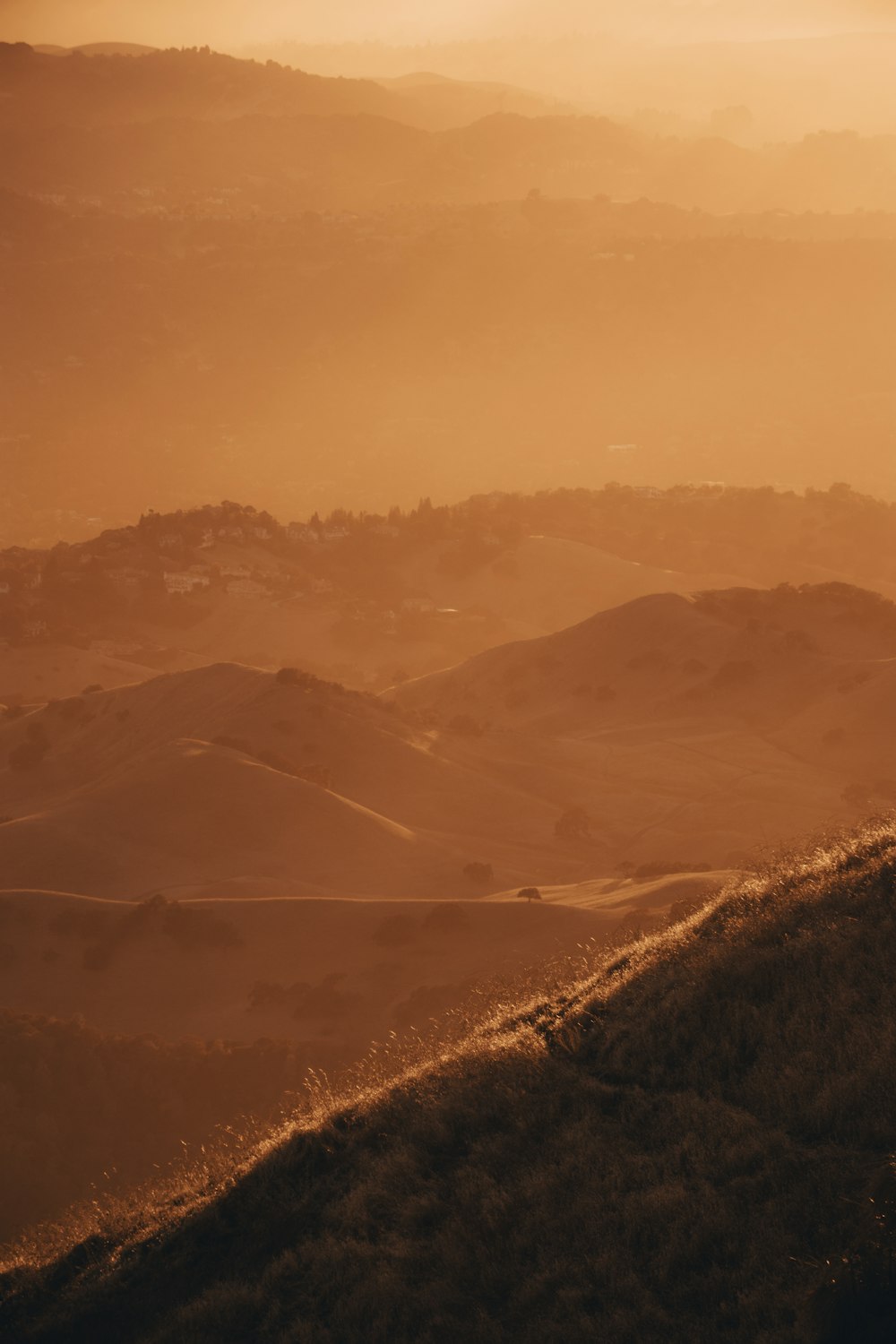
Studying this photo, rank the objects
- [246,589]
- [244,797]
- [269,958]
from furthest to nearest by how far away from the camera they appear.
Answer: [246,589], [244,797], [269,958]

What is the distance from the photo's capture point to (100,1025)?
78.9 feet

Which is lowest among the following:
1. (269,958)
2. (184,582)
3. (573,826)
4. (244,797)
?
(184,582)

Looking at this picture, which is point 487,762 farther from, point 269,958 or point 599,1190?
point 599,1190

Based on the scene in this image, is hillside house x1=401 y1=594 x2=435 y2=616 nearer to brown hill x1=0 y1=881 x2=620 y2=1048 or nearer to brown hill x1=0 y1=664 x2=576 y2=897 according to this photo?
brown hill x1=0 y1=664 x2=576 y2=897

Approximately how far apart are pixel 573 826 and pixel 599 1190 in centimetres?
2984

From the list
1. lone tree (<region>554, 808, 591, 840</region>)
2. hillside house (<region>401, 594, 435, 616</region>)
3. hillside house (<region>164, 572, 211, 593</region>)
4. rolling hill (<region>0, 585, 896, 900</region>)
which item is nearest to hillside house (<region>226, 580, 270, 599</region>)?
hillside house (<region>164, 572, 211, 593</region>)

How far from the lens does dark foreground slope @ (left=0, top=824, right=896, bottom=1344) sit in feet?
20.2

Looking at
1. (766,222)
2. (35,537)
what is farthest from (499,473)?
(766,222)

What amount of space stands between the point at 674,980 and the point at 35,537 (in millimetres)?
119135

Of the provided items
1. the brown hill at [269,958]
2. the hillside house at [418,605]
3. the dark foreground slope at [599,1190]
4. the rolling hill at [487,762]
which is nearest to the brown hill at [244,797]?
the rolling hill at [487,762]

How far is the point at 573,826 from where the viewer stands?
36.7 metres

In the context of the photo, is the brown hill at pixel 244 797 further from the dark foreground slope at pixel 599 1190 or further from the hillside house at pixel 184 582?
the hillside house at pixel 184 582

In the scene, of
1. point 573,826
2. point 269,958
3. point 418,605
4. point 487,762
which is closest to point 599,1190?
point 269,958

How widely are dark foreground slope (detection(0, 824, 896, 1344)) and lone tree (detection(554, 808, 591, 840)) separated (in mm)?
26826
